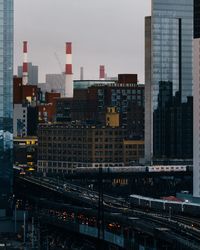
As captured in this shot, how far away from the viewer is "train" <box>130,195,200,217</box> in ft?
502

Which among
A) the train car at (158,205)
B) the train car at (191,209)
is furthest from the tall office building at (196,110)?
the train car at (191,209)

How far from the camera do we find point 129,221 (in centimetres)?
13362

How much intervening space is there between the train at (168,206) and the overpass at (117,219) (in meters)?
2.18

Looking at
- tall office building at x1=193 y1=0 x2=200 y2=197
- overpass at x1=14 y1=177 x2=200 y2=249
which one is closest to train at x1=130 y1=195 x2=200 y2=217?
overpass at x1=14 y1=177 x2=200 y2=249

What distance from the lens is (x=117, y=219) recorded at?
13850 cm

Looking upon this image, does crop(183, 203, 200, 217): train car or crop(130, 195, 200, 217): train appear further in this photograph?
crop(130, 195, 200, 217): train

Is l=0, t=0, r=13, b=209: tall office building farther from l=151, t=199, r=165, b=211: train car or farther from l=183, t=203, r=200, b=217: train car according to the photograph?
l=183, t=203, r=200, b=217: train car

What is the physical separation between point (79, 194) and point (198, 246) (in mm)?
68992

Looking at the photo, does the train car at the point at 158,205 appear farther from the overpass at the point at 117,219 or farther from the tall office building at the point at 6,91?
the tall office building at the point at 6,91

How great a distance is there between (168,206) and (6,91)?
1041 inches

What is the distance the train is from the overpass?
218 centimetres

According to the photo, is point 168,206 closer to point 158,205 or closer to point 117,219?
point 158,205

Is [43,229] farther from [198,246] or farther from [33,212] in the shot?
[198,246]

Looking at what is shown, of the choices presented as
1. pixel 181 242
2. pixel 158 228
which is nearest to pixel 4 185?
pixel 158 228
